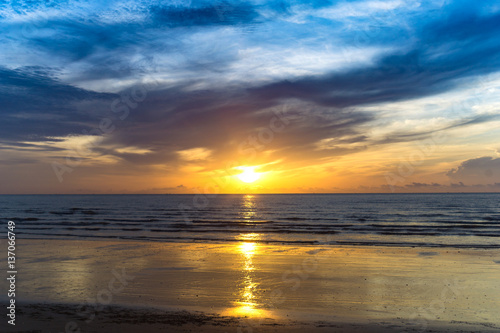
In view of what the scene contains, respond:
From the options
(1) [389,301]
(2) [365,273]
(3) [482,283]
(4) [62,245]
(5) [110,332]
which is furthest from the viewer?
(4) [62,245]

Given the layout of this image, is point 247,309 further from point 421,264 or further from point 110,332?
point 421,264

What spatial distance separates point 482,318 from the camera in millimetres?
10172

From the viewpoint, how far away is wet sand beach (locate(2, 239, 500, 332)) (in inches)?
377

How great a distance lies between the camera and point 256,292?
12922mm

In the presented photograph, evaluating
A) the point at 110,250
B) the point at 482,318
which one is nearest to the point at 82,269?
the point at 110,250

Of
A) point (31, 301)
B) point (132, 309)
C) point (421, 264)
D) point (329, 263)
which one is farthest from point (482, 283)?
point (31, 301)

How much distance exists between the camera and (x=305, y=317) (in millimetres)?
10148

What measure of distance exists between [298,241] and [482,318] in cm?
2024

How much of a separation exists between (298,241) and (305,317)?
20265 millimetres

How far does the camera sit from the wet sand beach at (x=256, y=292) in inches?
377

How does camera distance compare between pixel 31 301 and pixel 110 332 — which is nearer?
pixel 110 332

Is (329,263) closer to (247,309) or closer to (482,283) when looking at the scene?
(482,283)

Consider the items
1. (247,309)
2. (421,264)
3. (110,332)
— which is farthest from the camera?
(421,264)

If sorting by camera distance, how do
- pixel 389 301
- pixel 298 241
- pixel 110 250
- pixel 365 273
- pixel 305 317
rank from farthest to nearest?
pixel 298 241, pixel 110 250, pixel 365 273, pixel 389 301, pixel 305 317
